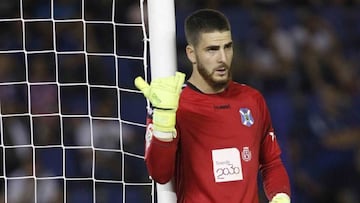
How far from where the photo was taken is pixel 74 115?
3906 millimetres

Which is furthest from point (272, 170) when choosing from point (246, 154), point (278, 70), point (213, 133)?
point (278, 70)

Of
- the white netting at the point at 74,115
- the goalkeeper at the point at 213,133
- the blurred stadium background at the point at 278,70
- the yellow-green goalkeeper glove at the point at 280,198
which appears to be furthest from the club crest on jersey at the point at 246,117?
the blurred stadium background at the point at 278,70

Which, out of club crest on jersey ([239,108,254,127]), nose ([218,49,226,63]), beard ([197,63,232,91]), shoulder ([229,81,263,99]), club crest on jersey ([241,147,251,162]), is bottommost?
club crest on jersey ([241,147,251,162])

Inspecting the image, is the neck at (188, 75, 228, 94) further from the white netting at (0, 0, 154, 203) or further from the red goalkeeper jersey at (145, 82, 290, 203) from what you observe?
the white netting at (0, 0, 154, 203)

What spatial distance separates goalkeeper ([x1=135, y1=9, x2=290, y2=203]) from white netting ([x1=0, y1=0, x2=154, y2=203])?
1.22 metres

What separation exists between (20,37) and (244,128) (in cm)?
200

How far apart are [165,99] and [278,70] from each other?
2.27 meters

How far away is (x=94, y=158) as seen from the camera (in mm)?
3961

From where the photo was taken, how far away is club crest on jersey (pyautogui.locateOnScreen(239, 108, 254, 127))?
2.63m

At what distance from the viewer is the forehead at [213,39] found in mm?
2537

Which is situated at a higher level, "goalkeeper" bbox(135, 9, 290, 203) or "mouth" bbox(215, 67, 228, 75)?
"mouth" bbox(215, 67, 228, 75)

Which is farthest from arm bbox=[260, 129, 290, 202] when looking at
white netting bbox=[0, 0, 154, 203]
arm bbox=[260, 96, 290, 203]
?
white netting bbox=[0, 0, 154, 203]

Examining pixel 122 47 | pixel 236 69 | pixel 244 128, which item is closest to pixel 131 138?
pixel 122 47

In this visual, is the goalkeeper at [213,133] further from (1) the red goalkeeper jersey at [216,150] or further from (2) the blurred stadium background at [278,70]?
(2) the blurred stadium background at [278,70]
